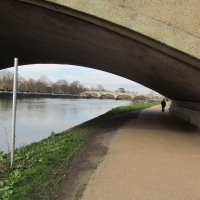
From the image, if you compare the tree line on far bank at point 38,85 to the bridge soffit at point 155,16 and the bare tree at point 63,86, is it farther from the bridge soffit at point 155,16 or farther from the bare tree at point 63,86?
the bridge soffit at point 155,16

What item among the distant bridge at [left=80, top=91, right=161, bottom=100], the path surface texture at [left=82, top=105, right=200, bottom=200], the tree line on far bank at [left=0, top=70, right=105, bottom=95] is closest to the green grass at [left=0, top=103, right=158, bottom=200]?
the path surface texture at [left=82, top=105, right=200, bottom=200]

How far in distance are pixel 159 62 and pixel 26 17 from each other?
3865mm

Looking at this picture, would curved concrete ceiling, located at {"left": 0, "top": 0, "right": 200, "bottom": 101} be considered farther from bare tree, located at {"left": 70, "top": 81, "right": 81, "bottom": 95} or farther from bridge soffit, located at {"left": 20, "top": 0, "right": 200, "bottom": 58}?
bare tree, located at {"left": 70, "top": 81, "right": 81, "bottom": 95}

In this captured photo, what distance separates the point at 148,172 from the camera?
4402 millimetres

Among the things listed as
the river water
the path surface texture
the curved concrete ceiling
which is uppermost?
the curved concrete ceiling

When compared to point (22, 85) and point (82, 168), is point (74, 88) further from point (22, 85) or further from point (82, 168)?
point (82, 168)

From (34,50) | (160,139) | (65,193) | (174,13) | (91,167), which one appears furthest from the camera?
(34,50)

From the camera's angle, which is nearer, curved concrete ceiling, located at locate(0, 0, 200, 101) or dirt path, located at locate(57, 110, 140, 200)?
dirt path, located at locate(57, 110, 140, 200)

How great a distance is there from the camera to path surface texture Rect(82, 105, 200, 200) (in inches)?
137

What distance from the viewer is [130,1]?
5.40 meters

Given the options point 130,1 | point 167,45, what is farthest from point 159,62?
point 130,1

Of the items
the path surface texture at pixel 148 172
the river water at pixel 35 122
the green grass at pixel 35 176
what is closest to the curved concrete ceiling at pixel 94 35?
the path surface texture at pixel 148 172

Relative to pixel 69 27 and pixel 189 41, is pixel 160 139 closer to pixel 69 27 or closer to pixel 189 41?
pixel 189 41

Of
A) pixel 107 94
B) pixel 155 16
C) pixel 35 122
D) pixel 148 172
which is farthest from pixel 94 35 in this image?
pixel 107 94
